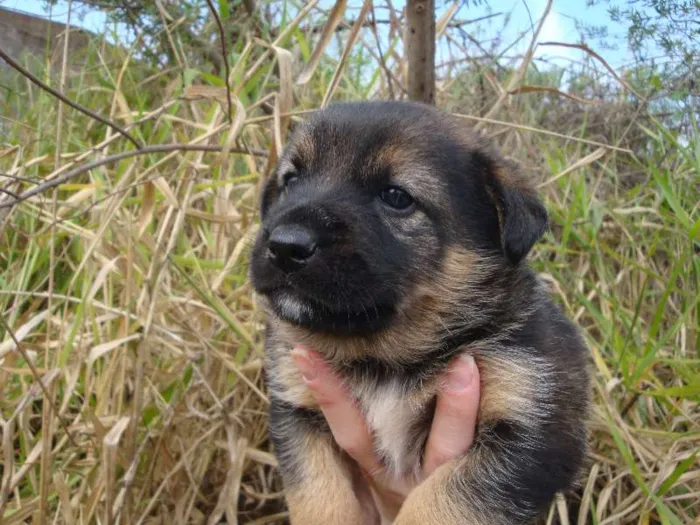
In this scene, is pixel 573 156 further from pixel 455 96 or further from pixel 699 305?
pixel 699 305

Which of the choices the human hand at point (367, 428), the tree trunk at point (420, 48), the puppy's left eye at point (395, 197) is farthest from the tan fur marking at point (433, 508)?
the tree trunk at point (420, 48)

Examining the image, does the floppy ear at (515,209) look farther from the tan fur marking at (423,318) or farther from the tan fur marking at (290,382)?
the tan fur marking at (290,382)

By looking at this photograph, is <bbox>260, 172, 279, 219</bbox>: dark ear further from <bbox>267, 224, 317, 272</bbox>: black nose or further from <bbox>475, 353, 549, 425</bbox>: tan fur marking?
<bbox>475, 353, 549, 425</bbox>: tan fur marking

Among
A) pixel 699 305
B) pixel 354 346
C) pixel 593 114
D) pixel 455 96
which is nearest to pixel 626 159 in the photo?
pixel 593 114

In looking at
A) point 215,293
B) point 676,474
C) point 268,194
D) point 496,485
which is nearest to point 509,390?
point 496,485

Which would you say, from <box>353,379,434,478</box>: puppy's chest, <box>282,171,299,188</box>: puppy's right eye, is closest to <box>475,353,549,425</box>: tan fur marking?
<box>353,379,434,478</box>: puppy's chest

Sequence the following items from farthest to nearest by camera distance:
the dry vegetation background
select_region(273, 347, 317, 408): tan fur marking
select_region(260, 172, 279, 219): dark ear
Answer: the dry vegetation background < select_region(260, 172, 279, 219): dark ear < select_region(273, 347, 317, 408): tan fur marking
